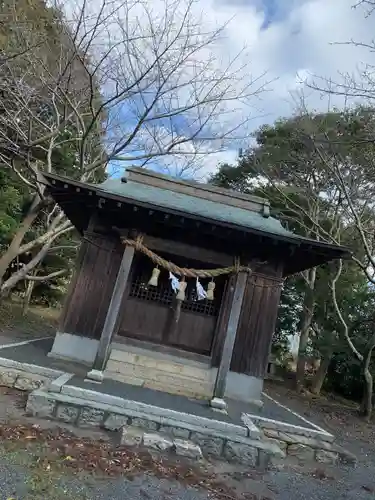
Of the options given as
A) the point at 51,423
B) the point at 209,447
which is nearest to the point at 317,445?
the point at 209,447

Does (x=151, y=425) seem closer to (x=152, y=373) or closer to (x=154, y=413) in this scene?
(x=154, y=413)

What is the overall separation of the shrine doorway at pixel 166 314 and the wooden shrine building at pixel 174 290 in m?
0.02

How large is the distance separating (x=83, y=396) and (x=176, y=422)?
1.37 metres

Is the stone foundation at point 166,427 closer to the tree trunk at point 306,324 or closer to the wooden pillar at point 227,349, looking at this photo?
Answer: the wooden pillar at point 227,349

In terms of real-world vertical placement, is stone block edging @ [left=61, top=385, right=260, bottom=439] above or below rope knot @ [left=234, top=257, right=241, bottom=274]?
below

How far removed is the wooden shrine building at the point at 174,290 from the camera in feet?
25.9

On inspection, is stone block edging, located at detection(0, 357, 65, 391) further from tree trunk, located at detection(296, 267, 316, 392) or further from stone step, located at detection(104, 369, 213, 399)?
tree trunk, located at detection(296, 267, 316, 392)

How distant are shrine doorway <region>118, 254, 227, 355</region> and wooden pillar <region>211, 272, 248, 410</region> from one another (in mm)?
1638

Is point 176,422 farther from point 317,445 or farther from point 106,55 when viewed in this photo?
point 106,55

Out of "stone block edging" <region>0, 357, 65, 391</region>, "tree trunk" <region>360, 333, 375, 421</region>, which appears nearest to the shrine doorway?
"stone block edging" <region>0, 357, 65, 391</region>

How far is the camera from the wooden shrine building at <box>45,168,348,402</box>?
25.9ft

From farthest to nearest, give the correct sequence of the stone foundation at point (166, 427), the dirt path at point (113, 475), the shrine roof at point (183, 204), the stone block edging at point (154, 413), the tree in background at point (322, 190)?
the tree in background at point (322, 190) → the shrine roof at point (183, 204) → the stone block edging at point (154, 413) → the stone foundation at point (166, 427) → the dirt path at point (113, 475)

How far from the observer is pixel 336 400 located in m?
15.6

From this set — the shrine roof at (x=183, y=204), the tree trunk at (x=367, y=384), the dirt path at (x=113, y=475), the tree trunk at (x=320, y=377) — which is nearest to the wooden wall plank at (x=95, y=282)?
the shrine roof at (x=183, y=204)
